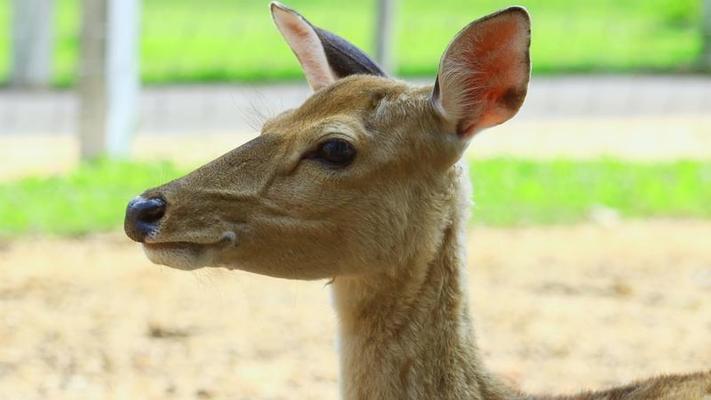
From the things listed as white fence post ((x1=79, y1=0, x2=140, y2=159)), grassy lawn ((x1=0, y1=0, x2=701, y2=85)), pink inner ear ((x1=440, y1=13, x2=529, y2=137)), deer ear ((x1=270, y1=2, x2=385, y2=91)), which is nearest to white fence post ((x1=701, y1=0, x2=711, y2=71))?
grassy lawn ((x1=0, y1=0, x2=701, y2=85))

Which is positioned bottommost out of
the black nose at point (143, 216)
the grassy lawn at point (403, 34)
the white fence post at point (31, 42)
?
the grassy lawn at point (403, 34)

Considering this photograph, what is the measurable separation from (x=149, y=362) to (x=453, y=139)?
8.53 ft

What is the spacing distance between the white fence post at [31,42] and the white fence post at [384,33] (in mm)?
5433

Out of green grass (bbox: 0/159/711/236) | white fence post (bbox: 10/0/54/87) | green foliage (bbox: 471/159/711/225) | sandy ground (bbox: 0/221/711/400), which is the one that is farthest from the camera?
white fence post (bbox: 10/0/54/87)

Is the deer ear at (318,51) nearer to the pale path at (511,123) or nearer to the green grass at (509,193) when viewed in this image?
the green grass at (509,193)

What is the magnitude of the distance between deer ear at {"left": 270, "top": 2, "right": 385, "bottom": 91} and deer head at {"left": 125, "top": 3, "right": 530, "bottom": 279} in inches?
18.3

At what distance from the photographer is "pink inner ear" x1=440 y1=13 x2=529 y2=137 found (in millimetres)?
4039

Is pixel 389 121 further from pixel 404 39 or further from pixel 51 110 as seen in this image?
pixel 404 39

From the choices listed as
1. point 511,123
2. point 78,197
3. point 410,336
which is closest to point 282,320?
point 78,197

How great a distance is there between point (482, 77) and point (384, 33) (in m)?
5.98

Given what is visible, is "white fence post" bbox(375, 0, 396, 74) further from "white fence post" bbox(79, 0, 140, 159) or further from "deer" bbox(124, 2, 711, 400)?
"deer" bbox(124, 2, 711, 400)

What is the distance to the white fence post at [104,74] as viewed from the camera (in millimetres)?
9711

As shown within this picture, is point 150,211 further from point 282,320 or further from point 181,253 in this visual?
point 282,320

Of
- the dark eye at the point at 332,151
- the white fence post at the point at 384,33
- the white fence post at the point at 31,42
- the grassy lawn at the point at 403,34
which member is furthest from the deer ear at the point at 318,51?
the grassy lawn at the point at 403,34
